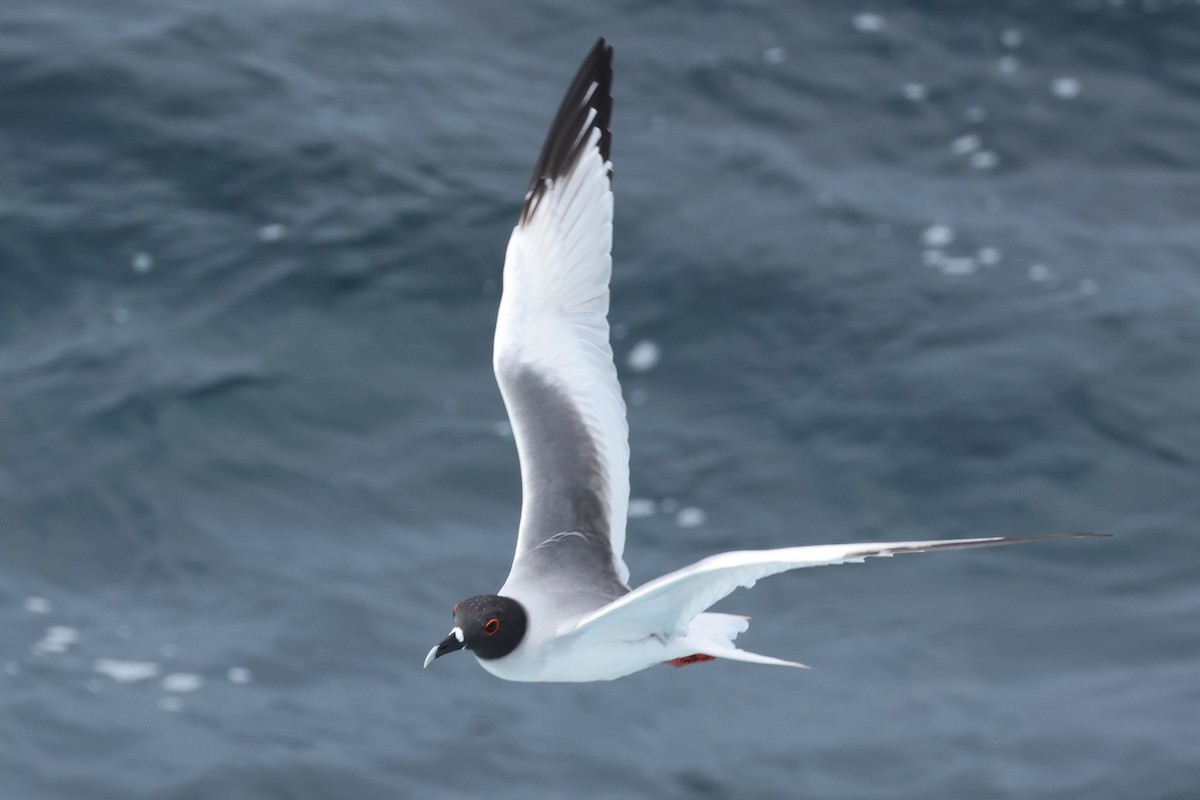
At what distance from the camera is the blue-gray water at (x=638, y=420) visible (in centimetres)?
1287

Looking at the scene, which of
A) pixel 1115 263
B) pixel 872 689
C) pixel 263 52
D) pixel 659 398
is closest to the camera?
pixel 872 689

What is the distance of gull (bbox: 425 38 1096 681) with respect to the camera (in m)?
7.62

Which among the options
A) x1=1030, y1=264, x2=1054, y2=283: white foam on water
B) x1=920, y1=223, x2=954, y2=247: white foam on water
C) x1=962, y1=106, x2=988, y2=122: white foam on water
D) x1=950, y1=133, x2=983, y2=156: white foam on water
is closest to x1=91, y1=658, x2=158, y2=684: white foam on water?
x1=920, y1=223, x2=954, y2=247: white foam on water

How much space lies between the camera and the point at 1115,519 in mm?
13430

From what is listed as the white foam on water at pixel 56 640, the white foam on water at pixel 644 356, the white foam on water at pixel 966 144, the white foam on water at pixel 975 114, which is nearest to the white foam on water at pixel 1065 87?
the white foam on water at pixel 975 114

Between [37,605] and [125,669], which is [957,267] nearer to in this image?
[125,669]

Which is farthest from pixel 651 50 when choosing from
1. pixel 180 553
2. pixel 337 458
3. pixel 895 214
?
pixel 180 553

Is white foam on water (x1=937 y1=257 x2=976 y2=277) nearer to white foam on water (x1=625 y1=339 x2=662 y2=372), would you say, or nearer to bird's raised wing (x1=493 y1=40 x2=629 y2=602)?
white foam on water (x1=625 y1=339 x2=662 y2=372)

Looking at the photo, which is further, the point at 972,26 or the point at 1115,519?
the point at 972,26

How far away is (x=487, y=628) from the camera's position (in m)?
7.47

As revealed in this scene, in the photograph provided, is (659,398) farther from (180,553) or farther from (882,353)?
(180,553)

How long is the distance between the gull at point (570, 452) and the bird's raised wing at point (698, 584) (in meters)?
0.02

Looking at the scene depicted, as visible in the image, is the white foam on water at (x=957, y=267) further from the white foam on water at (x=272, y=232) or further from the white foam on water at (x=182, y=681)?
the white foam on water at (x=182, y=681)

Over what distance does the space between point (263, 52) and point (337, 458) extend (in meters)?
5.55
